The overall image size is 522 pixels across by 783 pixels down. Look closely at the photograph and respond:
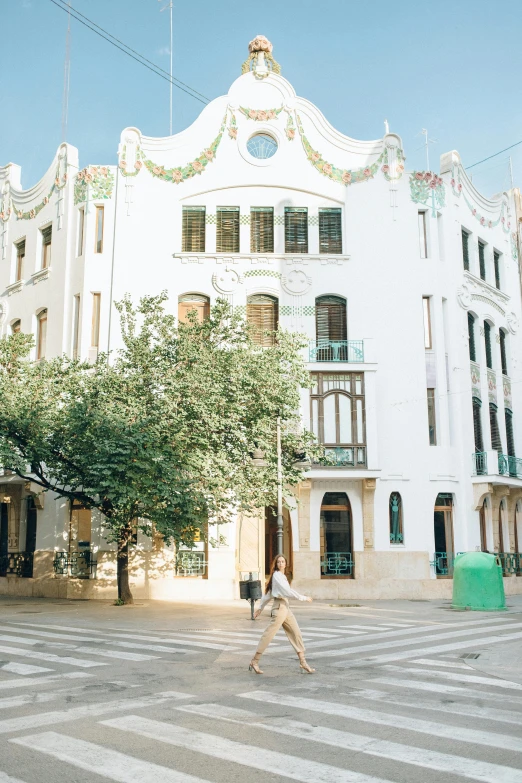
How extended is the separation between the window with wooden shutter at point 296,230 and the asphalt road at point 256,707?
16497 mm

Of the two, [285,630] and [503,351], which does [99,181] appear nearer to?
[503,351]

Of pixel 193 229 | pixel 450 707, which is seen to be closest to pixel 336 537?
pixel 193 229

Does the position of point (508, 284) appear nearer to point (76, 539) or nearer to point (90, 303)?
point (90, 303)

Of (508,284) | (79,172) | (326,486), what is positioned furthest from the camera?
(508,284)

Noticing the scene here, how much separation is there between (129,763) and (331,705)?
9.51ft

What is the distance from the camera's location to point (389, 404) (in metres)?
27.5

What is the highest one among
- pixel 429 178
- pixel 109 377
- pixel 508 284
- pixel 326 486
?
pixel 429 178

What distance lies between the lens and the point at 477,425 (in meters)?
29.6

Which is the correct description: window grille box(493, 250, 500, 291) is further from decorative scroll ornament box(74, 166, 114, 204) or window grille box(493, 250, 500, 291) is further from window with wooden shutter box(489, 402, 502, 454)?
decorative scroll ornament box(74, 166, 114, 204)

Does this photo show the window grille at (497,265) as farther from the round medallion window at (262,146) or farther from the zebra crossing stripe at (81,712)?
the zebra crossing stripe at (81,712)

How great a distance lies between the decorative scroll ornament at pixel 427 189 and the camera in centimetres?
2930

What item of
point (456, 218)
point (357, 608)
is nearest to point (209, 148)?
point (456, 218)

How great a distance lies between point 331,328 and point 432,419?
502 centimetres

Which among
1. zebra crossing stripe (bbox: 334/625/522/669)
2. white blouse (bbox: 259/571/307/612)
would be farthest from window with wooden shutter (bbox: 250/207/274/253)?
white blouse (bbox: 259/571/307/612)
